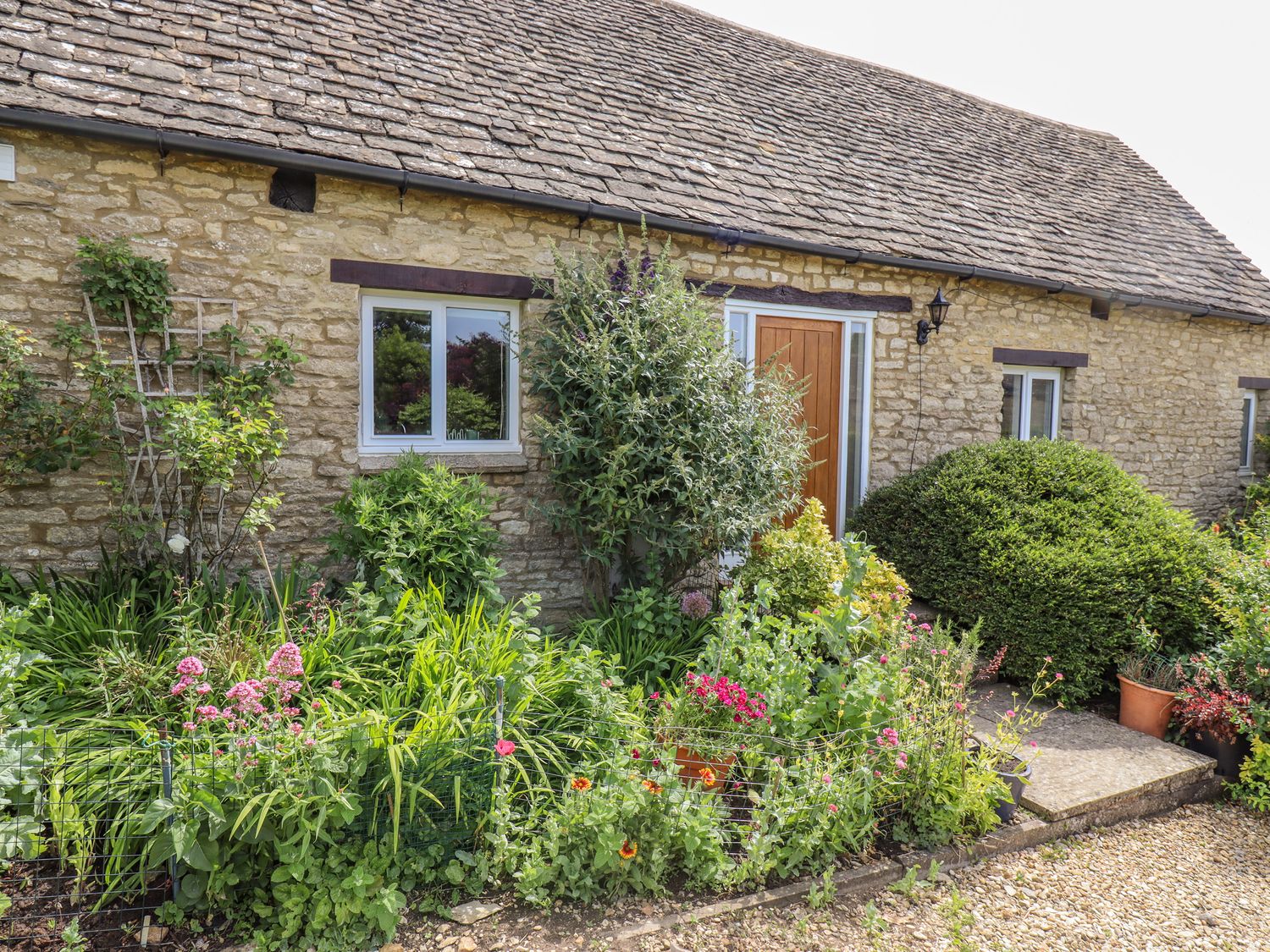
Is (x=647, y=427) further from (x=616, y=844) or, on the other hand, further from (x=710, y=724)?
(x=616, y=844)

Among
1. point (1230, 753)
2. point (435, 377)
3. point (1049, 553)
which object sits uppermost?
point (435, 377)

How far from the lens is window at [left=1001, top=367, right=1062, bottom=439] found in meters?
8.75

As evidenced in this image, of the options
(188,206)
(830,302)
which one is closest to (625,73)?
(830,302)

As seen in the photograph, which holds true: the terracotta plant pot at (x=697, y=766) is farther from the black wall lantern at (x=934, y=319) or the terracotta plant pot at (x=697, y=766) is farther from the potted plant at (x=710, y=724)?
the black wall lantern at (x=934, y=319)

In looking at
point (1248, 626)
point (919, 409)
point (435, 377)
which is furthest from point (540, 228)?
point (1248, 626)

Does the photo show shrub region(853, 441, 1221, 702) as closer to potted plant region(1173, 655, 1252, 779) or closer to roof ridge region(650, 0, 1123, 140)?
potted plant region(1173, 655, 1252, 779)

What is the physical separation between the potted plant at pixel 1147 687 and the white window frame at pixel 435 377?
4567 millimetres

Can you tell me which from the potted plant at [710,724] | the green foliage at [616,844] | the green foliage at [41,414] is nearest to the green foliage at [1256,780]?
the potted plant at [710,724]

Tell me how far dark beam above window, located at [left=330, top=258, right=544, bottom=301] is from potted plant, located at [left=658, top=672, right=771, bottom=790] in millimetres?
3251

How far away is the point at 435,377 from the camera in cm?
580

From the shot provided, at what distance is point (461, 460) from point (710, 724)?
283 centimetres

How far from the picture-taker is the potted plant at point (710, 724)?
3.64 m

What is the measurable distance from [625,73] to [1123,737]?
726 cm

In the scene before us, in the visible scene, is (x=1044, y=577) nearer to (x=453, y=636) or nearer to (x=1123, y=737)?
(x=1123, y=737)
